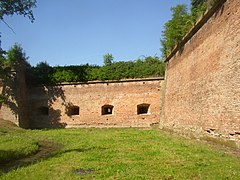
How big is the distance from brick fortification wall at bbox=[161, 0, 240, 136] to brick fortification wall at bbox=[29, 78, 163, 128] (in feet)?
14.4

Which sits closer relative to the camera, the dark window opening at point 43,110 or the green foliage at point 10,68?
the green foliage at point 10,68

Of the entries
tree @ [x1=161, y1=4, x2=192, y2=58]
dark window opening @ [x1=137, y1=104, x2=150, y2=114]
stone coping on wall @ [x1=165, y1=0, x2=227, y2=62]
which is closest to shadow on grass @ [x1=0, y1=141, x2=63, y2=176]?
stone coping on wall @ [x1=165, y1=0, x2=227, y2=62]

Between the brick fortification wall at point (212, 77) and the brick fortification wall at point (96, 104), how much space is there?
4.39 metres

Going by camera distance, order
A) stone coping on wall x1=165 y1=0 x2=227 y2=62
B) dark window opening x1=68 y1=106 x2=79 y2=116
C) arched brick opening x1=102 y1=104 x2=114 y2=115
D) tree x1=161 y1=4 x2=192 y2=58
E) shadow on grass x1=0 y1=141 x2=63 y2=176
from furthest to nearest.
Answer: dark window opening x1=68 y1=106 x2=79 y2=116 → arched brick opening x1=102 y1=104 x2=114 y2=115 → tree x1=161 y1=4 x2=192 y2=58 → stone coping on wall x1=165 y1=0 x2=227 y2=62 → shadow on grass x1=0 y1=141 x2=63 y2=176

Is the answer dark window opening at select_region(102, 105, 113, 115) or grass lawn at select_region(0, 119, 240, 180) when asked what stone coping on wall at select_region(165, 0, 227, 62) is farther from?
dark window opening at select_region(102, 105, 113, 115)

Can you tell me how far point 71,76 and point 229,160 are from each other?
16.8 metres

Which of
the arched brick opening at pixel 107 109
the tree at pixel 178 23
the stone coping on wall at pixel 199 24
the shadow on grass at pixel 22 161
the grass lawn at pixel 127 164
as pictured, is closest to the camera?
the grass lawn at pixel 127 164

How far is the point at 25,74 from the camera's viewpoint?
22531 mm

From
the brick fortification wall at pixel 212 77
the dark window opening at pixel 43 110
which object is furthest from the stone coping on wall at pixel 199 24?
the dark window opening at pixel 43 110

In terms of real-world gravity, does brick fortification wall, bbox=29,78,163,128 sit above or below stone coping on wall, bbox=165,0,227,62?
below

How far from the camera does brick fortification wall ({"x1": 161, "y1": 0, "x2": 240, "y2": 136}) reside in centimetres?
848

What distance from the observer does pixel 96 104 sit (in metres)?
20.8

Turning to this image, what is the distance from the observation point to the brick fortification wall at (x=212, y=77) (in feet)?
27.8

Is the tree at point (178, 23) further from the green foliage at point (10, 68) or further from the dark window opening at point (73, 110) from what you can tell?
the green foliage at point (10, 68)
